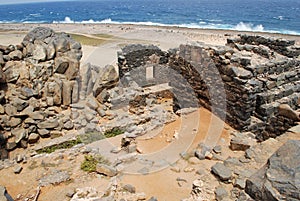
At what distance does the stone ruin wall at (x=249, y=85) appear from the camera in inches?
339

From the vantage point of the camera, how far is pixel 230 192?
5.29m

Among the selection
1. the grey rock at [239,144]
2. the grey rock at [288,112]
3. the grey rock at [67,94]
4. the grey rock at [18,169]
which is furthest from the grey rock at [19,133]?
the grey rock at [288,112]

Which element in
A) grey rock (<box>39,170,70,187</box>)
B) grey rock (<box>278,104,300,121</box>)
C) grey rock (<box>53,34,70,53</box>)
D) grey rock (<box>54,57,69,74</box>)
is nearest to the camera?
grey rock (<box>39,170,70,187</box>)

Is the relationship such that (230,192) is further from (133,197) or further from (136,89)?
(136,89)

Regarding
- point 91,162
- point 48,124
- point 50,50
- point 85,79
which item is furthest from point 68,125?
point 50,50

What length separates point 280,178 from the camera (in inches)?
146

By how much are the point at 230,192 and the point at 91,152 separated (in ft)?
17.3

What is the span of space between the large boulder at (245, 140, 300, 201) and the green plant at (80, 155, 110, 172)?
16.1 ft

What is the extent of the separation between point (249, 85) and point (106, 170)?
5178 mm

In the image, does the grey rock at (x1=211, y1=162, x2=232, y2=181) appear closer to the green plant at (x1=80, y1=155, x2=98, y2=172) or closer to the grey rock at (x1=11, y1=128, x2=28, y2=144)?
the green plant at (x1=80, y1=155, x2=98, y2=172)

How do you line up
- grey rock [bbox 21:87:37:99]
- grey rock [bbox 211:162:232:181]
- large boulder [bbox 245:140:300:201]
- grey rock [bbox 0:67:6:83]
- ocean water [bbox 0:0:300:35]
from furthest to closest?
1. ocean water [bbox 0:0:300:35]
2. grey rock [bbox 21:87:37:99]
3. grey rock [bbox 0:67:6:83]
4. grey rock [bbox 211:162:232:181]
5. large boulder [bbox 245:140:300:201]

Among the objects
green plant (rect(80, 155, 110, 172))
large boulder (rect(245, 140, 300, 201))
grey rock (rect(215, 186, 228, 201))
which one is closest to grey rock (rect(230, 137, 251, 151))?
grey rock (rect(215, 186, 228, 201))

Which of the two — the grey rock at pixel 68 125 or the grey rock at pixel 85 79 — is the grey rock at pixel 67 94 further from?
the grey rock at pixel 68 125

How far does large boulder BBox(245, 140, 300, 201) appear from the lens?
3.55 metres
